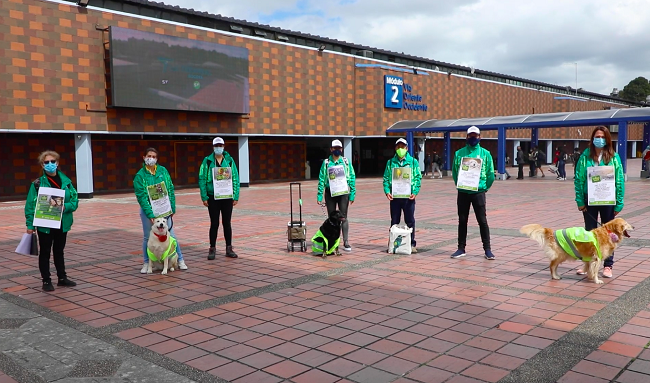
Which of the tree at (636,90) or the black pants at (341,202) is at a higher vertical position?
the tree at (636,90)

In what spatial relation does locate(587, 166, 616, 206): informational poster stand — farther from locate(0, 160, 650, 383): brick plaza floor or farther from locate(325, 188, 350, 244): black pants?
locate(325, 188, 350, 244): black pants

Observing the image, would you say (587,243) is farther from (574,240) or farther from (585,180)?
(585,180)

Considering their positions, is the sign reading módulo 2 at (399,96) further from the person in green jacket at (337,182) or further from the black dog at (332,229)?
the black dog at (332,229)

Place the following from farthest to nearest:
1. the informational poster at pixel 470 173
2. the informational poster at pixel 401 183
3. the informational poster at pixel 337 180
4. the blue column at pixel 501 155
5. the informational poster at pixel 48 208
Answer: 1. the blue column at pixel 501 155
2. the informational poster at pixel 337 180
3. the informational poster at pixel 401 183
4. the informational poster at pixel 470 173
5. the informational poster at pixel 48 208

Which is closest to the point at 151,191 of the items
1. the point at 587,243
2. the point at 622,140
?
the point at 587,243

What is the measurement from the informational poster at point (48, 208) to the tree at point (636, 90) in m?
96.3

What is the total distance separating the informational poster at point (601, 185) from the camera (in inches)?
244

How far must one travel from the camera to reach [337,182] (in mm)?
8133

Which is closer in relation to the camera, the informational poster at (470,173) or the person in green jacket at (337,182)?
the informational poster at (470,173)

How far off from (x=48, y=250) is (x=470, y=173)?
5.40 metres

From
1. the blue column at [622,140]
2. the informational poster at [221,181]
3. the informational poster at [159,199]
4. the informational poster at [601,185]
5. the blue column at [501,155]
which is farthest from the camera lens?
the blue column at [501,155]

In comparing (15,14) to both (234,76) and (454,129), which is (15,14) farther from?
(454,129)

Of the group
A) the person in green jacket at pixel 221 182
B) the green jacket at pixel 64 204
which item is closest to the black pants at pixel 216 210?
the person in green jacket at pixel 221 182

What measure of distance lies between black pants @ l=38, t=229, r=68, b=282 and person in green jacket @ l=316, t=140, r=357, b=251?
11.7ft
